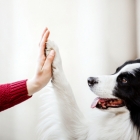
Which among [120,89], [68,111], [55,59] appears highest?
[55,59]

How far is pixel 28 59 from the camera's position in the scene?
126 centimetres

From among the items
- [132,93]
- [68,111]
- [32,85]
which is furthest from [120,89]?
Answer: [32,85]

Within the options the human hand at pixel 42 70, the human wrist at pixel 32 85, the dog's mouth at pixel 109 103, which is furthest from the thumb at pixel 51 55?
the dog's mouth at pixel 109 103

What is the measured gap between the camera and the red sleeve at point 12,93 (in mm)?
931

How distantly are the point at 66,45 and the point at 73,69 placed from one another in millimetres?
138

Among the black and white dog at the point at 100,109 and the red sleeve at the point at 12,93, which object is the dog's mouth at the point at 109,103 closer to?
the black and white dog at the point at 100,109

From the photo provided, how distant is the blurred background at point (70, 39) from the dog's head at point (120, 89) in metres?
0.28

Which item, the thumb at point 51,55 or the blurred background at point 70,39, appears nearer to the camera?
the thumb at point 51,55

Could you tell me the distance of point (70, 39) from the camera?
125 cm

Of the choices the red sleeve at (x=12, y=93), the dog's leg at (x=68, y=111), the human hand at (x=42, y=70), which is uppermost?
the human hand at (x=42, y=70)

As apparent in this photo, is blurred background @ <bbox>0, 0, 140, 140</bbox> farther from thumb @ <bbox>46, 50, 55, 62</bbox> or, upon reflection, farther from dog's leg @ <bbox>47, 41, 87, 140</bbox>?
thumb @ <bbox>46, 50, 55, 62</bbox>

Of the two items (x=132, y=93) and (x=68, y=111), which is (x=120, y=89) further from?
(x=68, y=111)

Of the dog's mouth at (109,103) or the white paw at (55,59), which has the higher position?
the white paw at (55,59)

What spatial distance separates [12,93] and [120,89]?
0.44 metres
